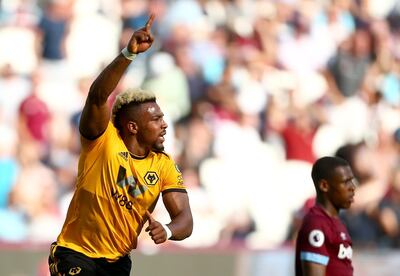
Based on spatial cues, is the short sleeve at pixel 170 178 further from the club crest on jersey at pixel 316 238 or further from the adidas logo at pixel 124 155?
the club crest on jersey at pixel 316 238

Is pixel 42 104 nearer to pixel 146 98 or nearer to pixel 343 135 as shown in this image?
pixel 343 135

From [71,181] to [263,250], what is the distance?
285 cm

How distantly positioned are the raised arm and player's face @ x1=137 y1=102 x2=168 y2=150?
0.31m

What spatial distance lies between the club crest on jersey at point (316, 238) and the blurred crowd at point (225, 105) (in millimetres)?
5287

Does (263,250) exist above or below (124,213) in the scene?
above

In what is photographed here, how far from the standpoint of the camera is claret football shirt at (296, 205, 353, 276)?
771 centimetres

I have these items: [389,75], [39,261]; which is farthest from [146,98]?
[389,75]

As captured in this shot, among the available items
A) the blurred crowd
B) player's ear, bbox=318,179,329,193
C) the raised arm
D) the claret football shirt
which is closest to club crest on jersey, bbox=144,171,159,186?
the raised arm

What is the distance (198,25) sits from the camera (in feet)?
50.8

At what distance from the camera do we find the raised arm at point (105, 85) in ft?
22.4

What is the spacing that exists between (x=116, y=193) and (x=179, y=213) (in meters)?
0.48

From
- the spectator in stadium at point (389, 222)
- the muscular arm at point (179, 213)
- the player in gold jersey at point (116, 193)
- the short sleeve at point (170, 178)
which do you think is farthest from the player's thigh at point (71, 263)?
the spectator in stadium at point (389, 222)

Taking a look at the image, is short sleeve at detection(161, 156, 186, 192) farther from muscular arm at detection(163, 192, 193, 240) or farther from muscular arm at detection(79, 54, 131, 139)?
muscular arm at detection(79, 54, 131, 139)

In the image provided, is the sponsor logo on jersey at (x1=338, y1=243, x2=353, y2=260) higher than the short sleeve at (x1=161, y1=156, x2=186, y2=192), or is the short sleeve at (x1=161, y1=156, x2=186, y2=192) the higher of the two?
the short sleeve at (x1=161, y1=156, x2=186, y2=192)
